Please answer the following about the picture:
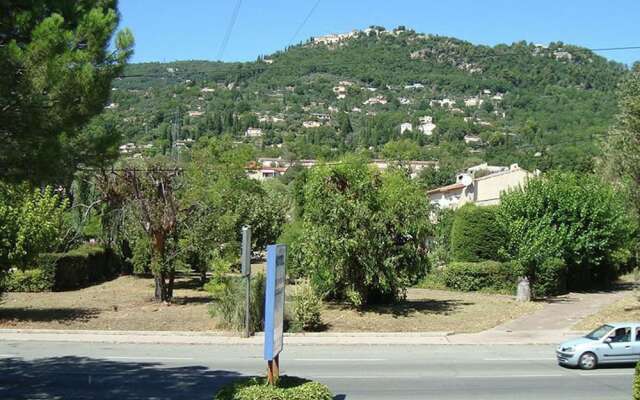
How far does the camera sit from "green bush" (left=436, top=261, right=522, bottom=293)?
3447cm

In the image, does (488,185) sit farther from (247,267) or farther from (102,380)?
(102,380)

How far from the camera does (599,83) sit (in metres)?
156

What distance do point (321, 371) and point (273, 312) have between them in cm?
715

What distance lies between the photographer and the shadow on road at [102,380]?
14.1m

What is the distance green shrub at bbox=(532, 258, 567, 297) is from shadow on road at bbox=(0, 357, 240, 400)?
20318 millimetres

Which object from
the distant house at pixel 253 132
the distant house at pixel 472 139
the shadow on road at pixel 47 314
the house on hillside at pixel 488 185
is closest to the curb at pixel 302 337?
the shadow on road at pixel 47 314

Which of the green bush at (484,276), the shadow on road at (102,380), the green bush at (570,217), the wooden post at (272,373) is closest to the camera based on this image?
the wooden post at (272,373)

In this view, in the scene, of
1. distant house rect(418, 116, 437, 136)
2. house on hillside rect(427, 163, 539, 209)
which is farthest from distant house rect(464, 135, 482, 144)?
house on hillside rect(427, 163, 539, 209)

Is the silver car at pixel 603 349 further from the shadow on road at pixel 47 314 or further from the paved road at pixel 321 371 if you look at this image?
the shadow on road at pixel 47 314

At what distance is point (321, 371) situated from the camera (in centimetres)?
1705

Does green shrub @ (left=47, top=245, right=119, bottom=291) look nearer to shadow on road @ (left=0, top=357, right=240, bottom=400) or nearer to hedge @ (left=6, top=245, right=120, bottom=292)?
hedge @ (left=6, top=245, right=120, bottom=292)

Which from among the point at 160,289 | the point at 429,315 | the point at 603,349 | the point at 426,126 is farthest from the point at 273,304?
the point at 426,126

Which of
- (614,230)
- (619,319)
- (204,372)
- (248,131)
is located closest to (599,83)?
(248,131)

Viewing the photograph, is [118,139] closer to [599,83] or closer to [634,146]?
[634,146]
